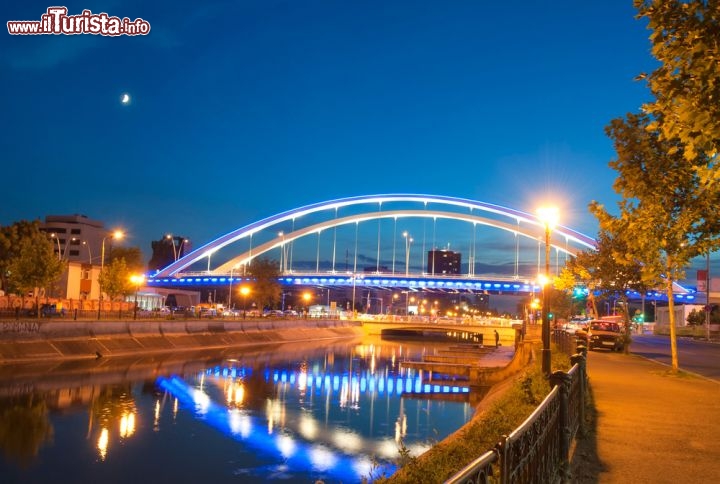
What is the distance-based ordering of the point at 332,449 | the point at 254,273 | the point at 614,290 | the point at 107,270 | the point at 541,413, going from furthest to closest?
the point at 254,273
the point at 107,270
the point at 614,290
the point at 332,449
the point at 541,413

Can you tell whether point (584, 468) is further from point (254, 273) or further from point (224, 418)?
point (254, 273)

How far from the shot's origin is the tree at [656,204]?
45.5 ft

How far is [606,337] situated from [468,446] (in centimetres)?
3016

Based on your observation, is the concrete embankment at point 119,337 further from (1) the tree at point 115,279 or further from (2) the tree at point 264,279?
(2) the tree at point 264,279

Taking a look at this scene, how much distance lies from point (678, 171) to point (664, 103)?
728 cm

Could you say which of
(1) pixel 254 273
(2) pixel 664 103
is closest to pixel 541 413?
(2) pixel 664 103

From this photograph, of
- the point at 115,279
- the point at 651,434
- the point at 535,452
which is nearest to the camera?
the point at 535,452

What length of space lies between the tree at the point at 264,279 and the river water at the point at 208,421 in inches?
1867

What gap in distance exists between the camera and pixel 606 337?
1467 inches

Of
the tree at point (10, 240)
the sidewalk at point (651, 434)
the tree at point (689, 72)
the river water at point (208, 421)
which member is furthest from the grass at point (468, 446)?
the tree at point (10, 240)

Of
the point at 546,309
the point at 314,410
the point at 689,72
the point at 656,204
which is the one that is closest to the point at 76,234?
the point at 314,410

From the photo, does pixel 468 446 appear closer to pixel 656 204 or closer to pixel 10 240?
pixel 656 204

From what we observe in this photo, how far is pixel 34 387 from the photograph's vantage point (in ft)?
82.7

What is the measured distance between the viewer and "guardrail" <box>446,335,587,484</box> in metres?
3.83
